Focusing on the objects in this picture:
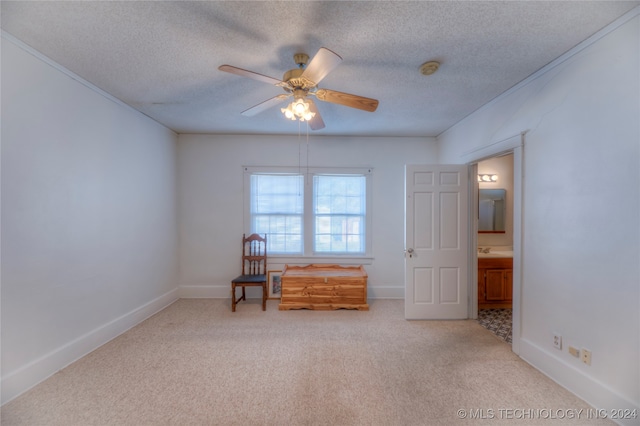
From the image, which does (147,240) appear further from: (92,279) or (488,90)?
(488,90)

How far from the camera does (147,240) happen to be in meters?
3.31

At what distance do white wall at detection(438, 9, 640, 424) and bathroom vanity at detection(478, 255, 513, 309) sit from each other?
1250 millimetres

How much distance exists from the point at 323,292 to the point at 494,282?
2.45 m

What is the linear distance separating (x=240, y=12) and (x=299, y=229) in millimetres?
3032

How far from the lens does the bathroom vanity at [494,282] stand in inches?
139

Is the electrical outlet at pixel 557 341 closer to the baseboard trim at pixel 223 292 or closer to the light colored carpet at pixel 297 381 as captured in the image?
the light colored carpet at pixel 297 381

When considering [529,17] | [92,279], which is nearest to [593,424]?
[529,17]

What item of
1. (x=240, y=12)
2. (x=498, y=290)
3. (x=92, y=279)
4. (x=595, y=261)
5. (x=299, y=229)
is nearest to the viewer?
(x=240, y=12)

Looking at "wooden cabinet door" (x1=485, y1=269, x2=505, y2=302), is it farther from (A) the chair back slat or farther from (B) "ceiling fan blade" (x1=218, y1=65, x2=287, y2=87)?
(B) "ceiling fan blade" (x1=218, y1=65, x2=287, y2=87)

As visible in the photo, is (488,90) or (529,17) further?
(488,90)

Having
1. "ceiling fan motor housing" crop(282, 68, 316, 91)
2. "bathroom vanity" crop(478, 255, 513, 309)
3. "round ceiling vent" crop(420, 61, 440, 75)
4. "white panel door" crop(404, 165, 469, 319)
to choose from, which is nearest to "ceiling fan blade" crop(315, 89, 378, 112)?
"ceiling fan motor housing" crop(282, 68, 316, 91)

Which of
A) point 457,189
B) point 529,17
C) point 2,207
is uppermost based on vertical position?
point 529,17

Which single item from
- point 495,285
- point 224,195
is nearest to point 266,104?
point 224,195

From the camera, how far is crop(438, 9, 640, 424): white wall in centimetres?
159
